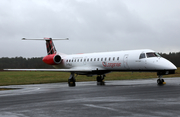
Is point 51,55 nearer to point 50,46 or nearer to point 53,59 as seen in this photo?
point 53,59

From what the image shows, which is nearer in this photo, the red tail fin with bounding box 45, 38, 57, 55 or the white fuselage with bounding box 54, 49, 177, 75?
the white fuselage with bounding box 54, 49, 177, 75

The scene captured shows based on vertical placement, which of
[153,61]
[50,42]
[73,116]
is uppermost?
[50,42]

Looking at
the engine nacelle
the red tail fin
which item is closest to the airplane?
the engine nacelle

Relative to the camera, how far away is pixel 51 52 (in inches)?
1351

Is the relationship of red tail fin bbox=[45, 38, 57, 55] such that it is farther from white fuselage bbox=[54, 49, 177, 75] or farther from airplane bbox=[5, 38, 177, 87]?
white fuselage bbox=[54, 49, 177, 75]

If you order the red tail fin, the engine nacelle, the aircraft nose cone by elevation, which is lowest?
the aircraft nose cone

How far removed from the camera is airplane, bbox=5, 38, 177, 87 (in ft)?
68.6

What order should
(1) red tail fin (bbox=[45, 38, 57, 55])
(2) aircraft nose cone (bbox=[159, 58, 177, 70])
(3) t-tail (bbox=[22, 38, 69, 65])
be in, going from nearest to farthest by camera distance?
1. (2) aircraft nose cone (bbox=[159, 58, 177, 70])
2. (3) t-tail (bbox=[22, 38, 69, 65])
3. (1) red tail fin (bbox=[45, 38, 57, 55])

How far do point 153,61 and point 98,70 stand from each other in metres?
6.77

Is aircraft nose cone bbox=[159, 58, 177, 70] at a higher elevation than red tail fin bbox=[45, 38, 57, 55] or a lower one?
lower

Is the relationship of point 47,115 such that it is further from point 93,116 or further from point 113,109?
point 113,109

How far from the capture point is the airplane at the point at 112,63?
68.6ft

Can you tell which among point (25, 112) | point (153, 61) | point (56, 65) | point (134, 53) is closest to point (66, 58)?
point (56, 65)

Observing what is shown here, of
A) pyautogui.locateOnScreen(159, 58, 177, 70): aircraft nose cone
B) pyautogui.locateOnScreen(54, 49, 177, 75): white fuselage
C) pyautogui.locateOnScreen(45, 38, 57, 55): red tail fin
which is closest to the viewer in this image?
pyautogui.locateOnScreen(159, 58, 177, 70): aircraft nose cone
